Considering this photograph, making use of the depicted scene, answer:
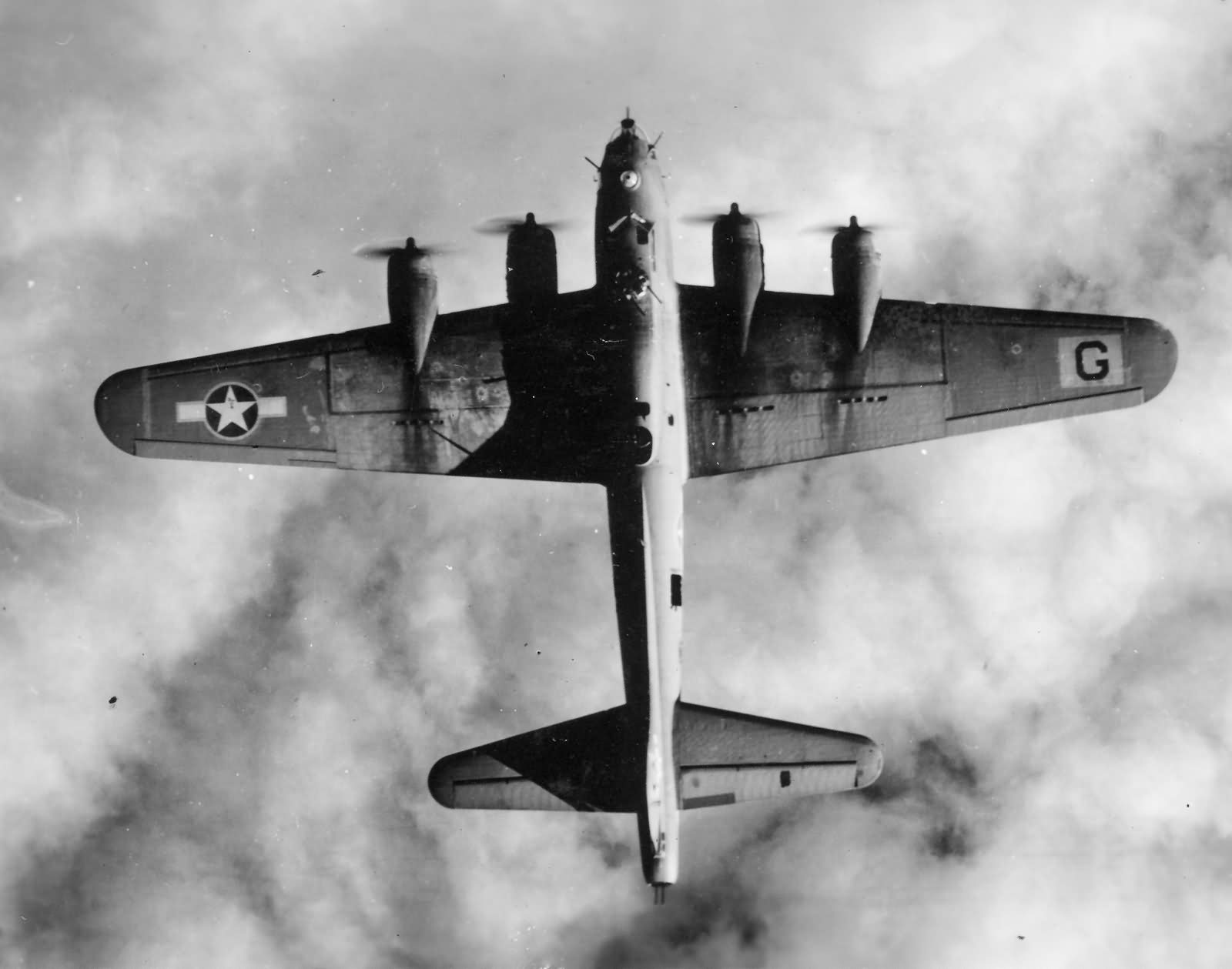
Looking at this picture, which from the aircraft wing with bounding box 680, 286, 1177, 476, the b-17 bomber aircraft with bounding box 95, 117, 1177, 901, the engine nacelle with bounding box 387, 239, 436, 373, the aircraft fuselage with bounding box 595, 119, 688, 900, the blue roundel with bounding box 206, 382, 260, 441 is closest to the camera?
the aircraft fuselage with bounding box 595, 119, 688, 900

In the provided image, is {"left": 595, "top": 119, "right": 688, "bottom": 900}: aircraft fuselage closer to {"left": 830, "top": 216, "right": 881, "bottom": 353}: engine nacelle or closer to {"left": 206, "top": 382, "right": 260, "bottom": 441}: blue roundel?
{"left": 830, "top": 216, "right": 881, "bottom": 353}: engine nacelle

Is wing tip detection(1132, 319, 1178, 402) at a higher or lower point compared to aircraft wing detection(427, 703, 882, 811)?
higher

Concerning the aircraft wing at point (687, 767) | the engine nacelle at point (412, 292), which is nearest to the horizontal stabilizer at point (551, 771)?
the aircraft wing at point (687, 767)

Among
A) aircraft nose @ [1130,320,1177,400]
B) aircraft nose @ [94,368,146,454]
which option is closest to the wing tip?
aircraft nose @ [1130,320,1177,400]

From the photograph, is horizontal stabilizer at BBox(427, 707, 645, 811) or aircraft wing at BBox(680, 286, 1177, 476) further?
aircraft wing at BBox(680, 286, 1177, 476)

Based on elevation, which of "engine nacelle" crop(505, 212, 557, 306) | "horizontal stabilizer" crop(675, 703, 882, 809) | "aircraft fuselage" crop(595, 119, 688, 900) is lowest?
"horizontal stabilizer" crop(675, 703, 882, 809)

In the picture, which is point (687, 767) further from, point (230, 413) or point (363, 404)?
point (230, 413)

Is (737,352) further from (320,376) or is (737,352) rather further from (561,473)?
(320,376)

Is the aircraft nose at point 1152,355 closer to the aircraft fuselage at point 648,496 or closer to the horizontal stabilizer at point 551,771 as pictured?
the aircraft fuselage at point 648,496
